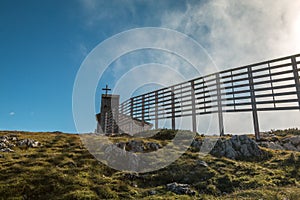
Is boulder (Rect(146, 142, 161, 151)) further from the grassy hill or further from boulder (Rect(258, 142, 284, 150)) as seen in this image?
boulder (Rect(258, 142, 284, 150))

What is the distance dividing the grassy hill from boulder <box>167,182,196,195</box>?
0.25 m

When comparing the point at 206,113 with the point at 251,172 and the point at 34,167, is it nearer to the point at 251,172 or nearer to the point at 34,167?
the point at 251,172

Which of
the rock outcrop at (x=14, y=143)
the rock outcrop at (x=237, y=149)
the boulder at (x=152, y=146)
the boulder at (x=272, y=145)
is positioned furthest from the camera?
the boulder at (x=272, y=145)

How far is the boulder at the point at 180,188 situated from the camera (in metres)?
8.60

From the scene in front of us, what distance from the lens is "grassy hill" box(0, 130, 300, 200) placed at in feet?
27.1

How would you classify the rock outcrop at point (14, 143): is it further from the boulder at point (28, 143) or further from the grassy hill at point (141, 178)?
the grassy hill at point (141, 178)

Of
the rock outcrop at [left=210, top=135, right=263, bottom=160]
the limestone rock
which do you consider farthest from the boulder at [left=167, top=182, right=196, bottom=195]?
the rock outcrop at [left=210, top=135, right=263, bottom=160]

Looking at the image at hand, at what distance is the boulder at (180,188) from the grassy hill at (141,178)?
0.81 feet

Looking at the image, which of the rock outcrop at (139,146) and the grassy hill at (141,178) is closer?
the grassy hill at (141,178)

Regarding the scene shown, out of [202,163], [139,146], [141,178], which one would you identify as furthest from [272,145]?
[141,178]

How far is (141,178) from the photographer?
10.1 m

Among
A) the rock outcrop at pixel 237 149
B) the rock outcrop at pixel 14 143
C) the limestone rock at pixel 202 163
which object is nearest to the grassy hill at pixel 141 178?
the limestone rock at pixel 202 163

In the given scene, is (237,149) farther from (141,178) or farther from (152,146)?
(141,178)

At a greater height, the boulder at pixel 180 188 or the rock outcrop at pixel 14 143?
the rock outcrop at pixel 14 143
